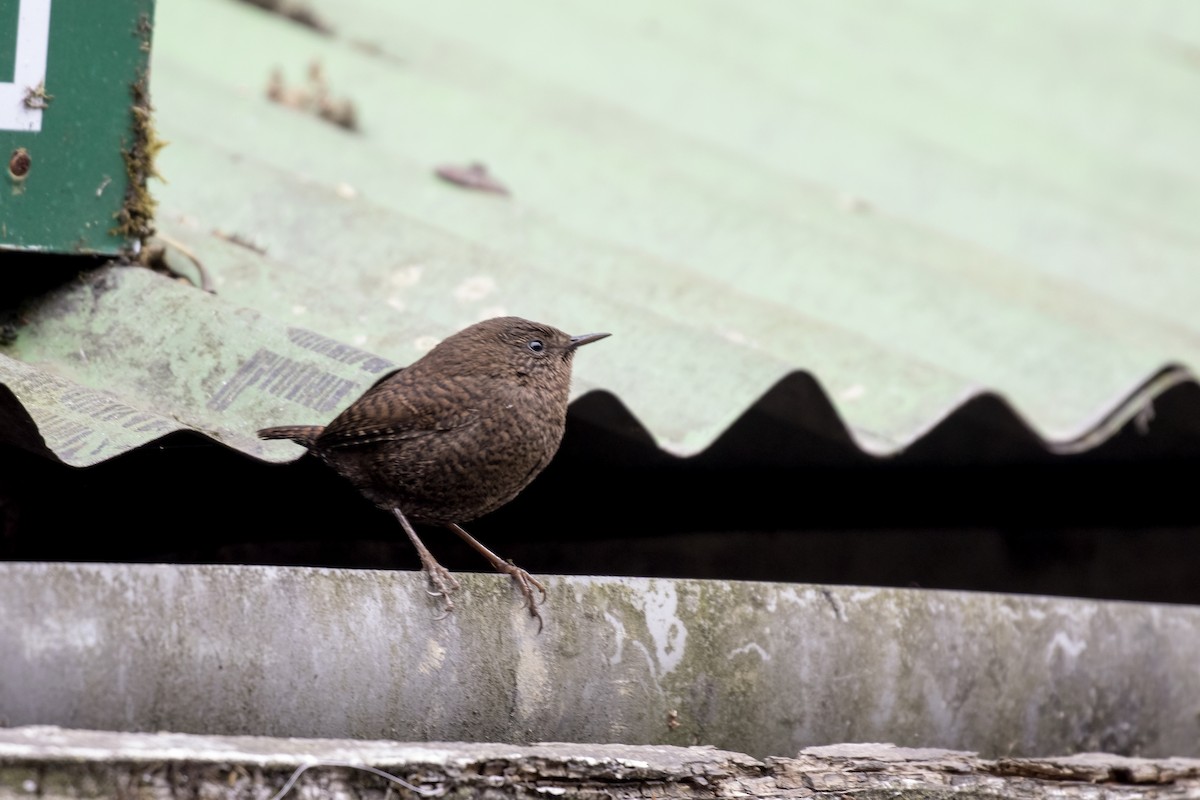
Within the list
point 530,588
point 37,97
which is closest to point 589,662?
point 530,588

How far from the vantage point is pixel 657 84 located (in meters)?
5.91

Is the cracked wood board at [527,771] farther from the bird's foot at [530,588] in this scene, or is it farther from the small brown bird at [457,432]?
the small brown bird at [457,432]

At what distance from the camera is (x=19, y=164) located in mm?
2949

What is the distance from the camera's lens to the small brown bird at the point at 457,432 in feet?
10.2

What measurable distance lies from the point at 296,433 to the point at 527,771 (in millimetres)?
832

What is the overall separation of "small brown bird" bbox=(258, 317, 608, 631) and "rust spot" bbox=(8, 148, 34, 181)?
769mm

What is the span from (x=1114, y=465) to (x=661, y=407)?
7.00 ft

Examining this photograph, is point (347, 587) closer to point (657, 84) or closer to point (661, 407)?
point (661, 407)

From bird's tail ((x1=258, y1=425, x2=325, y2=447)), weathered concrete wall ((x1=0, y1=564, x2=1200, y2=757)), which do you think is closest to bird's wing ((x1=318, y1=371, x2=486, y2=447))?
bird's tail ((x1=258, y1=425, x2=325, y2=447))

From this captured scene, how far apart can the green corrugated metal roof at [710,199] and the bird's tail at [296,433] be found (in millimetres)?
Result: 37

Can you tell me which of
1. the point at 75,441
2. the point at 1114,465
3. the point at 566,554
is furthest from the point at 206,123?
the point at 1114,465

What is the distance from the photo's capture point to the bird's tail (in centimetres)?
278

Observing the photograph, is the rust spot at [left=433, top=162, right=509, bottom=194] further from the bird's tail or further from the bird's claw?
the bird's claw

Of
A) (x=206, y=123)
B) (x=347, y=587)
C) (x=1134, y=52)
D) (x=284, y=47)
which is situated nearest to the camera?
(x=347, y=587)
